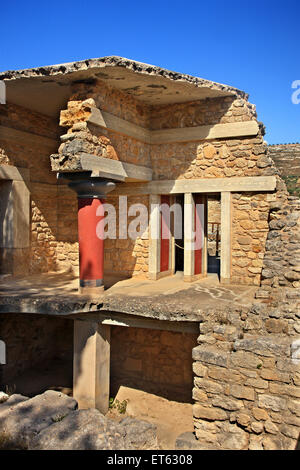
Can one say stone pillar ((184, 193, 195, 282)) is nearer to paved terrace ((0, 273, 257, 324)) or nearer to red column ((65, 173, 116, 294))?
paved terrace ((0, 273, 257, 324))

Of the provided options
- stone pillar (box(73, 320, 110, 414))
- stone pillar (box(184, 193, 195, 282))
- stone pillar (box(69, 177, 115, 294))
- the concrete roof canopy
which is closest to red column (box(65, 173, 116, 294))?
stone pillar (box(69, 177, 115, 294))

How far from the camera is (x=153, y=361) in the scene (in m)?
9.30

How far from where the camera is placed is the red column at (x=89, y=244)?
7844mm

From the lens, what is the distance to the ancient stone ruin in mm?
5773

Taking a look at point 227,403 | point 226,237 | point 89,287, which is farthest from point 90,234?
point 227,403

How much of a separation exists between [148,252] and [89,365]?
336 cm

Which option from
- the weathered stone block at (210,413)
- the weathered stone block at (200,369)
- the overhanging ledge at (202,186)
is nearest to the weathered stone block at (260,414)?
the weathered stone block at (210,413)

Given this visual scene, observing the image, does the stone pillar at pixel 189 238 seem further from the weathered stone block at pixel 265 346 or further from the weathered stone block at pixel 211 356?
the weathered stone block at pixel 265 346

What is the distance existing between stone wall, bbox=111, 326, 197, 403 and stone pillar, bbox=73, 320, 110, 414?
1.61 metres

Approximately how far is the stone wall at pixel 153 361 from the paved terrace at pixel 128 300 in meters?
A: 1.33

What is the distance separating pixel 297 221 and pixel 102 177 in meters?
4.08

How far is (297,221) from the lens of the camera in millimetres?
8227

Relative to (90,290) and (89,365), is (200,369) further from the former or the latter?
(90,290)
